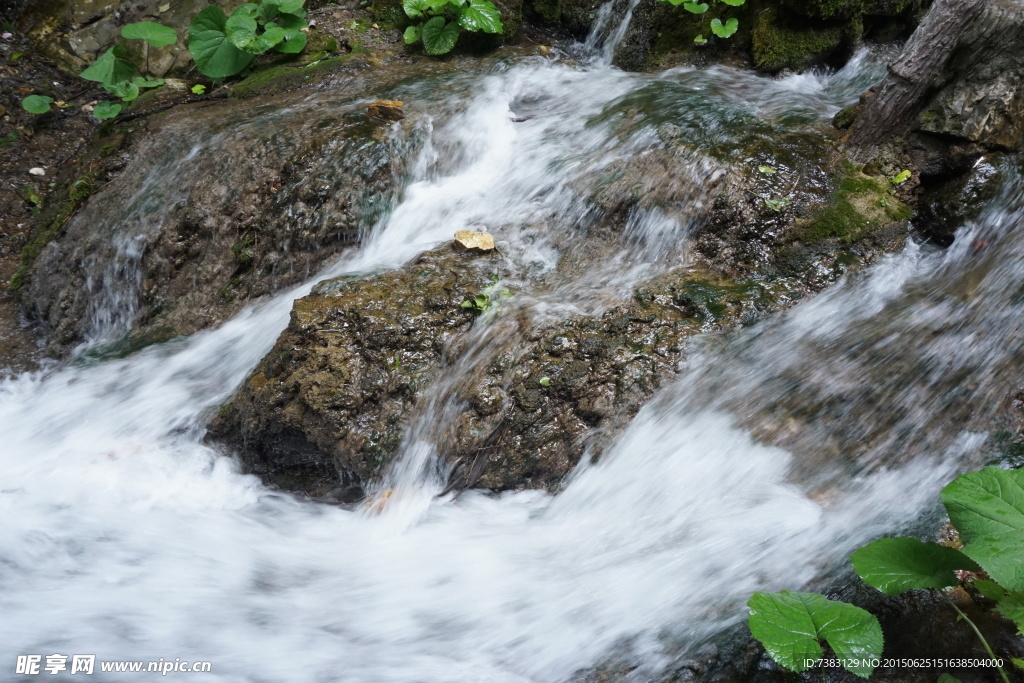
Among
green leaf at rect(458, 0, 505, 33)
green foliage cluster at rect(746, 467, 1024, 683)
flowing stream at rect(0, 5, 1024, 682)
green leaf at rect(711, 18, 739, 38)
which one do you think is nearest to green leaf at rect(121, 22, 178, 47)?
green leaf at rect(458, 0, 505, 33)

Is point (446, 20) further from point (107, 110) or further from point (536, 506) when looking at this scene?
point (536, 506)

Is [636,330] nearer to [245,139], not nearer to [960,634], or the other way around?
[960,634]

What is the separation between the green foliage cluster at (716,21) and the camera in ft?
16.0

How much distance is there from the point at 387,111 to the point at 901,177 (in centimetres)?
305

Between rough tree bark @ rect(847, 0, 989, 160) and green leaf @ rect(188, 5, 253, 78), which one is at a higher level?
rough tree bark @ rect(847, 0, 989, 160)

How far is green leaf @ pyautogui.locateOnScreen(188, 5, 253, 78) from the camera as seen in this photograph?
17.1 feet

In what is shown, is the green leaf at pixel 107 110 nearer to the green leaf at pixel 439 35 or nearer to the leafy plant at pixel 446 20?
the leafy plant at pixel 446 20

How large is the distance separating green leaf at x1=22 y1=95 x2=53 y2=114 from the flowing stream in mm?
3174

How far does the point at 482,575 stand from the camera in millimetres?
2617

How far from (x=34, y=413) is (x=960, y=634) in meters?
4.39

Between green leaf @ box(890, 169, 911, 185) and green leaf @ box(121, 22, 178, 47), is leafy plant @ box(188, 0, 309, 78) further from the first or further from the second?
green leaf @ box(890, 169, 911, 185)

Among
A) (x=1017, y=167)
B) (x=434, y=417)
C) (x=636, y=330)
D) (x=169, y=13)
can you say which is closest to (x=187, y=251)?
(x=434, y=417)

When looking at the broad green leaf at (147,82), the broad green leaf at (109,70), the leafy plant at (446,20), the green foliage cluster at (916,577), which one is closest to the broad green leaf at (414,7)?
the leafy plant at (446,20)

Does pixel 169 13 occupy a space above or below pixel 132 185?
above
